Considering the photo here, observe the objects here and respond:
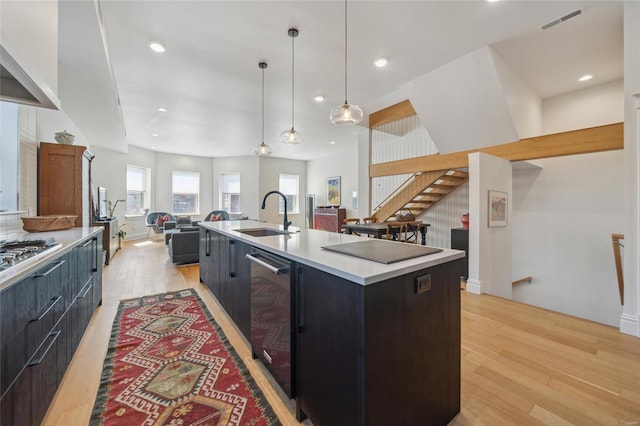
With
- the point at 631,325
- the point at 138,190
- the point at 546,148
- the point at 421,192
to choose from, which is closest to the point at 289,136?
the point at 421,192

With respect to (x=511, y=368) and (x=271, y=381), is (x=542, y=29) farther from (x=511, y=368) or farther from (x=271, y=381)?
(x=271, y=381)

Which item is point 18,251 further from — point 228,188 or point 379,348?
point 228,188

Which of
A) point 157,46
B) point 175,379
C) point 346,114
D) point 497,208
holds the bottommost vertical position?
point 175,379

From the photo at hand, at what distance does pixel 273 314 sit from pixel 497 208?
350 cm

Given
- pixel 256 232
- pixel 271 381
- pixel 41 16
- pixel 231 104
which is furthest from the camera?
pixel 231 104

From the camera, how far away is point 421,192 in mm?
5188

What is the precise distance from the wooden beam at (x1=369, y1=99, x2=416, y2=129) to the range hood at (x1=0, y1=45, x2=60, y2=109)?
15.5 feet

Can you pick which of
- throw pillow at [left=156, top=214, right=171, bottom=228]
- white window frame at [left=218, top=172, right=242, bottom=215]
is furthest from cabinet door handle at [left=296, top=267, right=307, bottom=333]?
white window frame at [left=218, top=172, right=242, bottom=215]

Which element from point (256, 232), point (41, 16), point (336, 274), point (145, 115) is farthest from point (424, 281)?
point (145, 115)

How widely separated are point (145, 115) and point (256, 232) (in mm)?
4344

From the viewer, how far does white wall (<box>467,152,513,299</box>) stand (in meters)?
3.30

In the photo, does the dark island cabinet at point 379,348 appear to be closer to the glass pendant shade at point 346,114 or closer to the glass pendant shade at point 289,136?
the glass pendant shade at point 346,114

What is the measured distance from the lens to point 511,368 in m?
1.81

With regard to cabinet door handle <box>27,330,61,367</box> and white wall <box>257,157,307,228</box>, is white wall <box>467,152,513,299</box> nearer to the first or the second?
cabinet door handle <box>27,330,61,367</box>
